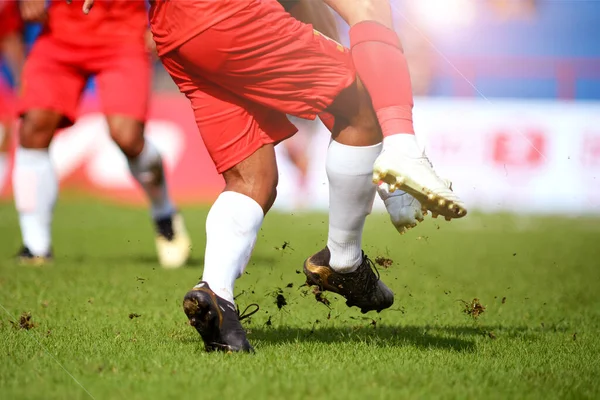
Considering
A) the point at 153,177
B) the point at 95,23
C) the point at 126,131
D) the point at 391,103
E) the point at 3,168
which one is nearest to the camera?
the point at 391,103

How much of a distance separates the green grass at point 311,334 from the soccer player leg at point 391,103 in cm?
55

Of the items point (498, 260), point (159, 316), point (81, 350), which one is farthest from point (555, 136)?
point (81, 350)

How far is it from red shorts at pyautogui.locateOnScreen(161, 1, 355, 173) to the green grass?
2.50 ft

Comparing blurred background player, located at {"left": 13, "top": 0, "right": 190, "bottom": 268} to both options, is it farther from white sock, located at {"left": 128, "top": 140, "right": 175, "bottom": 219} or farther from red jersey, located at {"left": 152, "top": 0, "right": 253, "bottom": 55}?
red jersey, located at {"left": 152, "top": 0, "right": 253, "bottom": 55}

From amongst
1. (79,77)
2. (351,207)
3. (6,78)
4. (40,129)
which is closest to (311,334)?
(351,207)

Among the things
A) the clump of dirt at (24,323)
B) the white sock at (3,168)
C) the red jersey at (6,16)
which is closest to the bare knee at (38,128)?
the clump of dirt at (24,323)

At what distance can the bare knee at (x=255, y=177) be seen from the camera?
3.14 metres

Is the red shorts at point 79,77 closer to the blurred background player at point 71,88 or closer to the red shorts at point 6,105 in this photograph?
the blurred background player at point 71,88

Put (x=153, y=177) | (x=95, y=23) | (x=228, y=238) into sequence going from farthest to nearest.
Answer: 1. (x=153, y=177)
2. (x=95, y=23)
3. (x=228, y=238)

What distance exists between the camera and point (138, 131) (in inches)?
227

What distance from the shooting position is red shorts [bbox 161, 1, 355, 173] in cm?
290

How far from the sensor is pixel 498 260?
6875mm

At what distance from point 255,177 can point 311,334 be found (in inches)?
30.3

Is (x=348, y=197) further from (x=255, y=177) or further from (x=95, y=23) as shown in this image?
(x=95, y=23)
